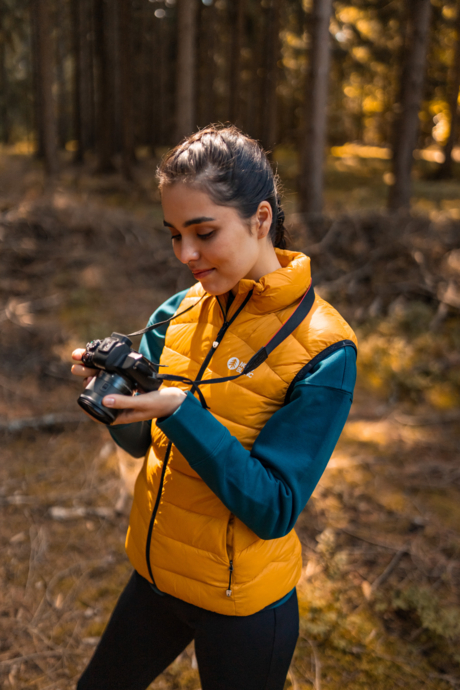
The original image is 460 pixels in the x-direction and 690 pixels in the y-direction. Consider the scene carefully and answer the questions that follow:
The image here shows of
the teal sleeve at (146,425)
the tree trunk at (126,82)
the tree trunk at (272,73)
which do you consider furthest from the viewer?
the tree trunk at (272,73)

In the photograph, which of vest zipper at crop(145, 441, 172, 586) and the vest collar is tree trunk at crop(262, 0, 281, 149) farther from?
vest zipper at crop(145, 441, 172, 586)

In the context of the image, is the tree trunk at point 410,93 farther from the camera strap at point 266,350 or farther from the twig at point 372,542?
the camera strap at point 266,350

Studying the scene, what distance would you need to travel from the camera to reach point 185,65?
33.0 ft

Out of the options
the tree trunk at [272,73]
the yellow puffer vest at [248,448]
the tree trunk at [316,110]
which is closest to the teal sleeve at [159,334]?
the yellow puffer vest at [248,448]

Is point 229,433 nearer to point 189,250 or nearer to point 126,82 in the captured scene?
point 189,250

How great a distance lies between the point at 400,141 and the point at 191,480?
11297 millimetres

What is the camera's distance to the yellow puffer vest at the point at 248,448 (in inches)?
57.9

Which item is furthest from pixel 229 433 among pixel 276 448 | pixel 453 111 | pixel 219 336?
pixel 453 111

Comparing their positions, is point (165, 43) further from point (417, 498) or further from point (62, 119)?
point (417, 498)

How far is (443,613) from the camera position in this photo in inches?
121

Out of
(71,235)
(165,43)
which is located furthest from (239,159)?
(165,43)

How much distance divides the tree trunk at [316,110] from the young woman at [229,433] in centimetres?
899

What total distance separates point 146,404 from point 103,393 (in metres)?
0.13

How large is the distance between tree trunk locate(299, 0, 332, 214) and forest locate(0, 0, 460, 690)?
0.13 ft
